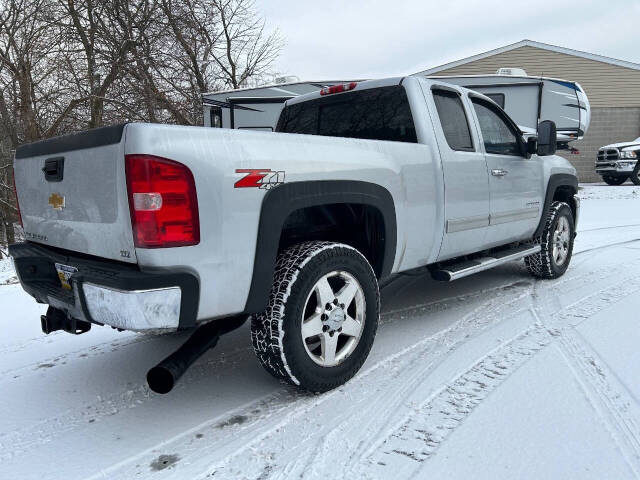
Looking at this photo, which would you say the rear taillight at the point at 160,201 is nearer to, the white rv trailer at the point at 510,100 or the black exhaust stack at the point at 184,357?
the black exhaust stack at the point at 184,357

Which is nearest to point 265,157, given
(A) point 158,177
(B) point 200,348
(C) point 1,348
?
(A) point 158,177

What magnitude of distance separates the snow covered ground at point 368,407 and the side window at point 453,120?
136 cm

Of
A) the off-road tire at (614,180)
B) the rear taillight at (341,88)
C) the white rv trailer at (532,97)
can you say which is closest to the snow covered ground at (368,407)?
the rear taillight at (341,88)

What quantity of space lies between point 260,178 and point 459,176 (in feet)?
5.90

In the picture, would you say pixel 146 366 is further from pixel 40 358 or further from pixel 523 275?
pixel 523 275

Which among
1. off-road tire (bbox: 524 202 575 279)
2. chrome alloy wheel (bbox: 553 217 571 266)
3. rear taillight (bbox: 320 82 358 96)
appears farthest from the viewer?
chrome alloy wheel (bbox: 553 217 571 266)

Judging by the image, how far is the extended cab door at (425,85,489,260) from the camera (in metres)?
3.35

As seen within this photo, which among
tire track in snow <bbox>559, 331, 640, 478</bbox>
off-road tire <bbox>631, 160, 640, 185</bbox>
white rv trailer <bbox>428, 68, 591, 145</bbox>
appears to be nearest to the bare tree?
white rv trailer <bbox>428, 68, 591, 145</bbox>

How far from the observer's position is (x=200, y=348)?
2.32m

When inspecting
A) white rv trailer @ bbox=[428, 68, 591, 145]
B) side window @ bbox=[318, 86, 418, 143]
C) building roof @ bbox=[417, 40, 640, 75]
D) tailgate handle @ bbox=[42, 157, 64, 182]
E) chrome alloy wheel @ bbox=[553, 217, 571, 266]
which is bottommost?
chrome alloy wheel @ bbox=[553, 217, 571, 266]

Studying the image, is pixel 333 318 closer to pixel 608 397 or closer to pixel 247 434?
pixel 247 434

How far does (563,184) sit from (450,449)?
151 inches

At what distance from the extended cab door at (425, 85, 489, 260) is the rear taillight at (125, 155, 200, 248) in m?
1.94

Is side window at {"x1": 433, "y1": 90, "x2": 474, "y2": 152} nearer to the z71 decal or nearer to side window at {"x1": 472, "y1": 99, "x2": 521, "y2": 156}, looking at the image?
side window at {"x1": 472, "y1": 99, "x2": 521, "y2": 156}
